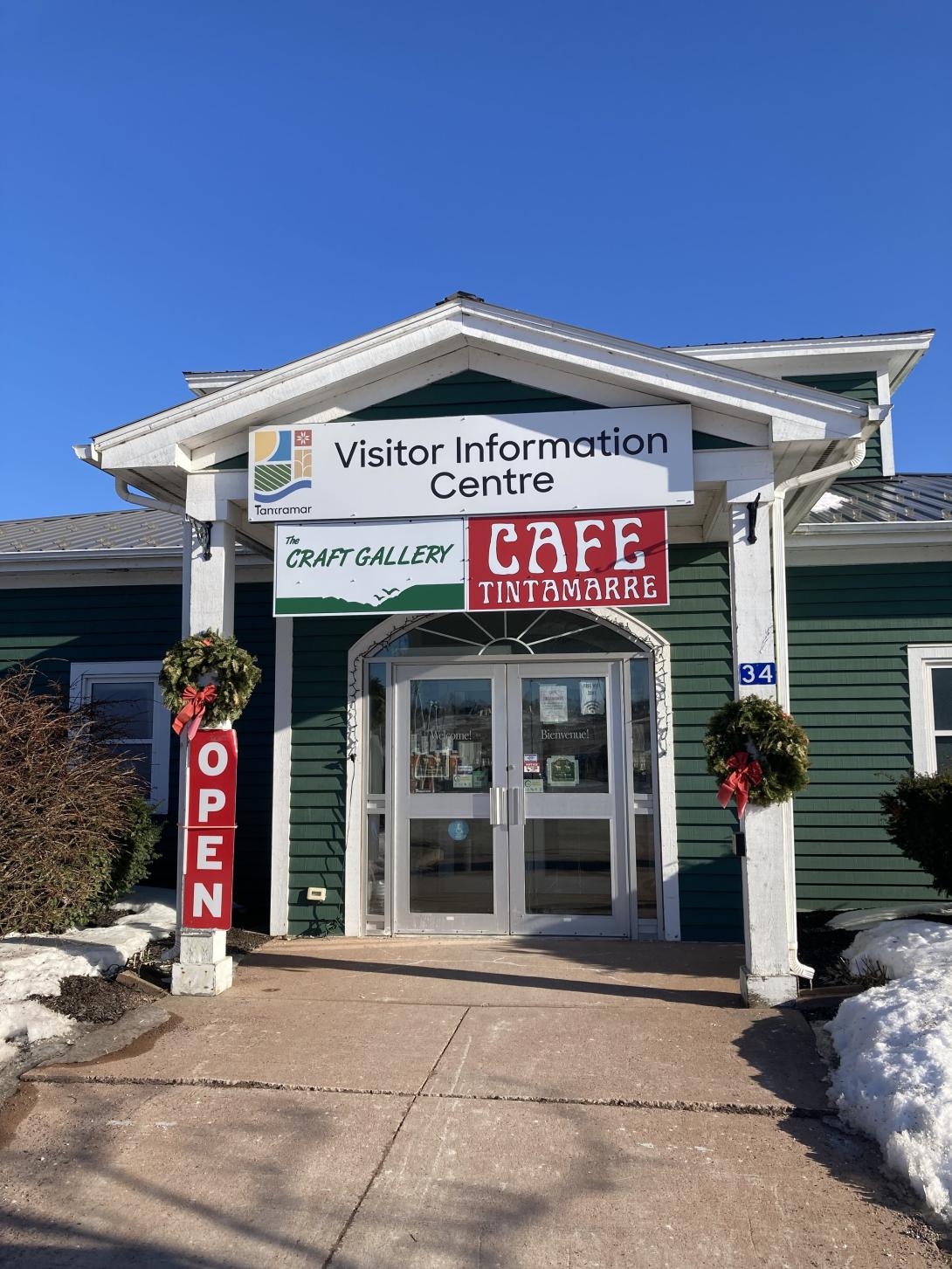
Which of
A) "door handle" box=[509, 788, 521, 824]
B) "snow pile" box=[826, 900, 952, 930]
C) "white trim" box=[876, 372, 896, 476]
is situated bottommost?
"snow pile" box=[826, 900, 952, 930]

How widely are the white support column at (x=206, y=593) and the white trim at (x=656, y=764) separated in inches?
68.5

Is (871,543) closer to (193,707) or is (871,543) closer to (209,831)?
(193,707)

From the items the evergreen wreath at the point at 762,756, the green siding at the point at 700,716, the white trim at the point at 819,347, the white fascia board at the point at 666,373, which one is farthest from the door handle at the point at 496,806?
the white trim at the point at 819,347

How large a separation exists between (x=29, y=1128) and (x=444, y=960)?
11.2ft

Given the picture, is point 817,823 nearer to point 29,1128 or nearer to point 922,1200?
point 922,1200

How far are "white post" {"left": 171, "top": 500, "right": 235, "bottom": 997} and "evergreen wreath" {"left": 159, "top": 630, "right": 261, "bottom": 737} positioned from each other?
0.27m

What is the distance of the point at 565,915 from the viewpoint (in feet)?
26.8

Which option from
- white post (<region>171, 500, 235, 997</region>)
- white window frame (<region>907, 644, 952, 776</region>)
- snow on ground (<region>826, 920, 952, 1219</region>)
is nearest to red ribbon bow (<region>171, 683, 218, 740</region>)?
white post (<region>171, 500, 235, 997</region>)

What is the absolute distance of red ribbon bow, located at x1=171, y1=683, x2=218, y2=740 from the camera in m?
6.48

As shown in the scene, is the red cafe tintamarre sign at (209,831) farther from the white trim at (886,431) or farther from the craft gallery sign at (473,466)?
the white trim at (886,431)

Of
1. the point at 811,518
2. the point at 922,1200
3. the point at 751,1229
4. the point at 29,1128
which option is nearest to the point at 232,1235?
the point at 29,1128

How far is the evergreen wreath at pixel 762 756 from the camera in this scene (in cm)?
602

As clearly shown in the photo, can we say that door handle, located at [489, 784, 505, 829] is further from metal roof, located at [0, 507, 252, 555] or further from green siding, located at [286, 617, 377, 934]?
metal roof, located at [0, 507, 252, 555]

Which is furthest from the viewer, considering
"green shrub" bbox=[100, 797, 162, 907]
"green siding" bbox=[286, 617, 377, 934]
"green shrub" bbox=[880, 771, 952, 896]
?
"green siding" bbox=[286, 617, 377, 934]
